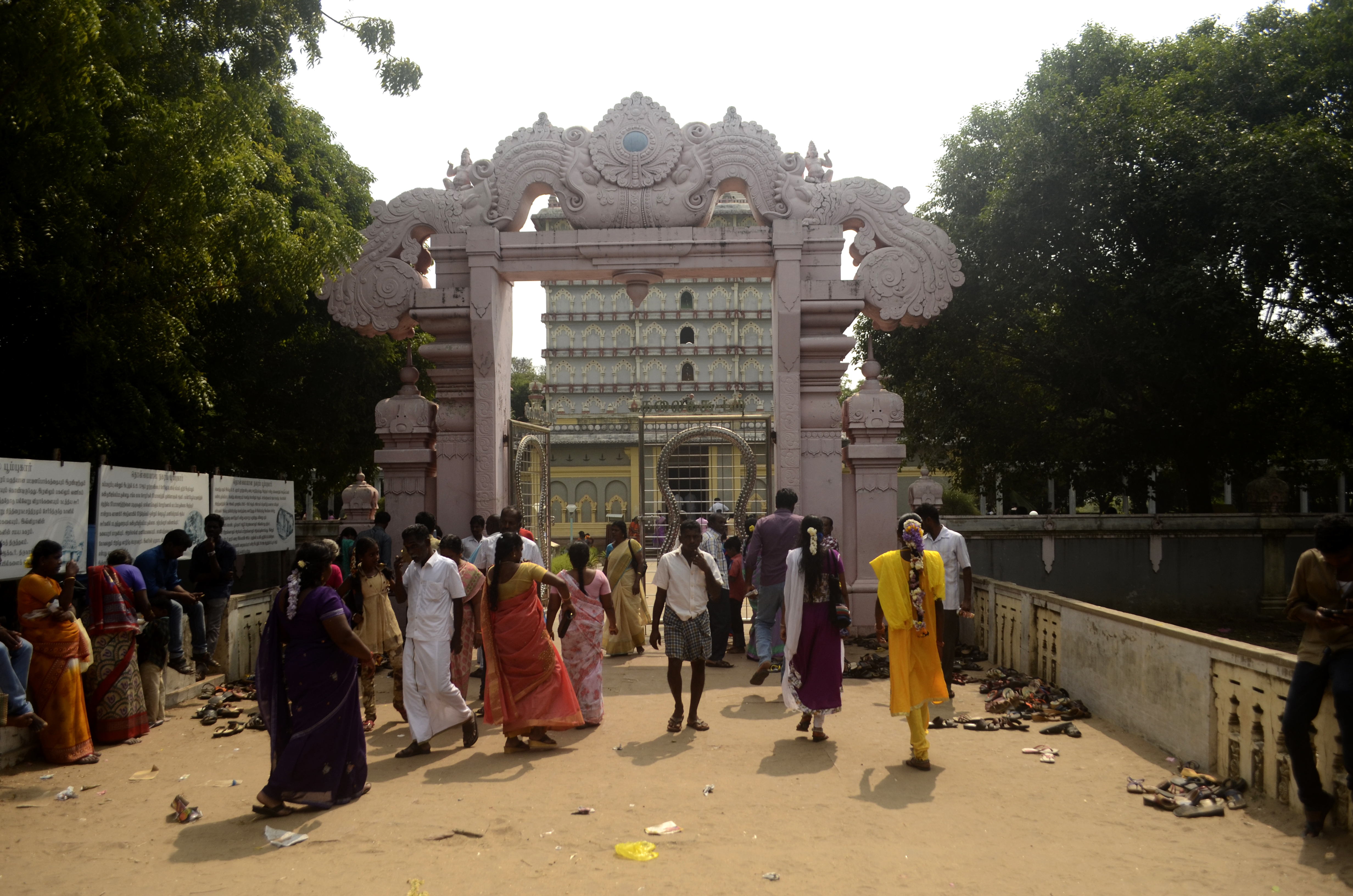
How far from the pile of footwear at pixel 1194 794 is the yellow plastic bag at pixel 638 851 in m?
2.83

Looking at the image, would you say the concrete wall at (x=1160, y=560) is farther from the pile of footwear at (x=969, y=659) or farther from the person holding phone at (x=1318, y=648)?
the person holding phone at (x=1318, y=648)

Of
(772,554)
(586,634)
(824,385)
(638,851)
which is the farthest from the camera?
(824,385)

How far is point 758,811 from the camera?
540cm

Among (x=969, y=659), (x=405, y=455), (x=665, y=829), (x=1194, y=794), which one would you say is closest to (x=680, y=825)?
(x=665, y=829)

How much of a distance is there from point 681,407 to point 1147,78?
22.7 meters

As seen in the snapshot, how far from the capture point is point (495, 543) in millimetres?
8438

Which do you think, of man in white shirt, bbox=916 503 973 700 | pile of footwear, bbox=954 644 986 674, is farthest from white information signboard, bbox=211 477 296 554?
pile of footwear, bbox=954 644 986 674

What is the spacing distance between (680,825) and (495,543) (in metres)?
3.80

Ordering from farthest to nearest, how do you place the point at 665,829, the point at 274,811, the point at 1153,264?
1. the point at 1153,264
2. the point at 274,811
3. the point at 665,829

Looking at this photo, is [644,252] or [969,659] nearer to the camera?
[969,659]

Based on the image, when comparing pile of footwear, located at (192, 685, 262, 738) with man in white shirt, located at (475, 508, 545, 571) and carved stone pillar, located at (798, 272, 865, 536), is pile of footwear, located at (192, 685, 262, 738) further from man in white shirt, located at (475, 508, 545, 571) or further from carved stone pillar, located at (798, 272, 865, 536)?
carved stone pillar, located at (798, 272, 865, 536)

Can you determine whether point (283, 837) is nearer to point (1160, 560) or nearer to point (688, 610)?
point (688, 610)

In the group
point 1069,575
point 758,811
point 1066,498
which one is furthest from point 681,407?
point 758,811

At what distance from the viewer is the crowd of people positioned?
5516mm
